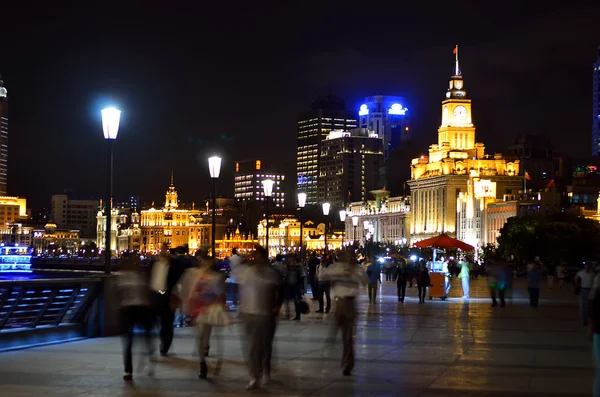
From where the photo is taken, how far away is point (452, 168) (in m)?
178

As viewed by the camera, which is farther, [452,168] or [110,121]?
[452,168]

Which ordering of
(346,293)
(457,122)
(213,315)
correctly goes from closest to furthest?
(213,315) → (346,293) → (457,122)

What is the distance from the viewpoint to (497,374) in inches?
663

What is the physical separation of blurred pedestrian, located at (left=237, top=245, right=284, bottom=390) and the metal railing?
6.31 metres

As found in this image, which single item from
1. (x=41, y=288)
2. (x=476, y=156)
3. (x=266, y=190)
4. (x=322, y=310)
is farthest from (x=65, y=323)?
(x=476, y=156)

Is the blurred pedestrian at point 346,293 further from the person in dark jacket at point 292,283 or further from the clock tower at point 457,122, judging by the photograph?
the clock tower at point 457,122

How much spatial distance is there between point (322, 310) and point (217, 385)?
16.4m

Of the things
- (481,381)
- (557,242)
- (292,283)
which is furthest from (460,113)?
(481,381)

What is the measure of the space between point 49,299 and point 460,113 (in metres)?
165

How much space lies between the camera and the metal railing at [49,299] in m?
20.0

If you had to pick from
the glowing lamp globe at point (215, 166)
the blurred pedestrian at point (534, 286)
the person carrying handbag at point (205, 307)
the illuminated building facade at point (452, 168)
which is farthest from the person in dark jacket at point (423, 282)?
the illuminated building facade at point (452, 168)

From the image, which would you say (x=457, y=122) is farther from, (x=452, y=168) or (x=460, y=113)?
(x=452, y=168)

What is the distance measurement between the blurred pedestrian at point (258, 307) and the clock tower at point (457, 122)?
550ft

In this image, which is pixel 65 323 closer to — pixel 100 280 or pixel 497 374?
pixel 100 280
